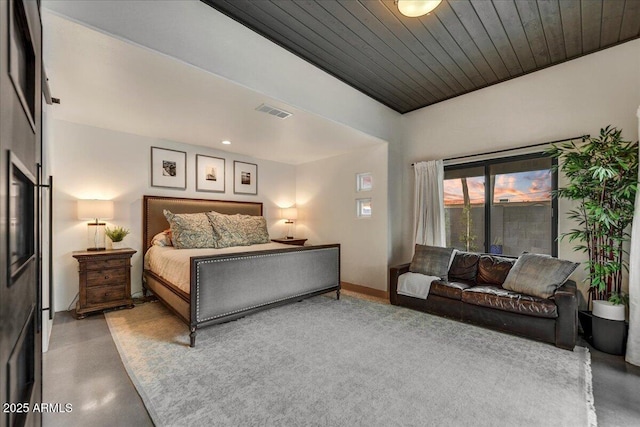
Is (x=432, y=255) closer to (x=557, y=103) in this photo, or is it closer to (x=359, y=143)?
→ (x=359, y=143)


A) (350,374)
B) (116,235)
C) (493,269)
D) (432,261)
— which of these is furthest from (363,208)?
(116,235)

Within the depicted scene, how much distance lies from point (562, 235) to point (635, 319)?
1023mm

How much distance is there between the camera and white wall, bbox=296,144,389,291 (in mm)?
4442

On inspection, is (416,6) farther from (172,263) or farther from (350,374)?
(172,263)

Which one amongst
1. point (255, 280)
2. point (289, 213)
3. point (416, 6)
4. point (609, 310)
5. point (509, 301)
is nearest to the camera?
point (416, 6)

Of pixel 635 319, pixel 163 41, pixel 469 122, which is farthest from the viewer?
pixel 469 122

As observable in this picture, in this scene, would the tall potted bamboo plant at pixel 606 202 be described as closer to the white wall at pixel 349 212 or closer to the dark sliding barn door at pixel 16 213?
the white wall at pixel 349 212

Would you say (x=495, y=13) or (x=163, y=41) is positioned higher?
(x=495, y=13)

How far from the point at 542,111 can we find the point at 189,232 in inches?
189

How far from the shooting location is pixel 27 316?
109cm

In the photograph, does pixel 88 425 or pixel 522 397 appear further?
pixel 522 397

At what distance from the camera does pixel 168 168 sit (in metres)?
4.38

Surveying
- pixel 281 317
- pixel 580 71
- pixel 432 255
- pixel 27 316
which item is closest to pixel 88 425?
pixel 27 316

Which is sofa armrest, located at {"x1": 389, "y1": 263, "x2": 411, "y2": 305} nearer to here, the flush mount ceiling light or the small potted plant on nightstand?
the flush mount ceiling light
